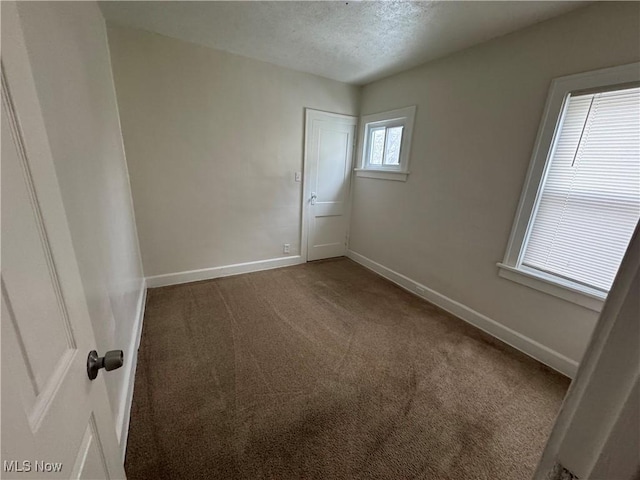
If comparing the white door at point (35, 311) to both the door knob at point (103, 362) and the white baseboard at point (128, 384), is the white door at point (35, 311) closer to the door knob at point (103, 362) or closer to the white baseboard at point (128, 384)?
the door knob at point (103, 362)

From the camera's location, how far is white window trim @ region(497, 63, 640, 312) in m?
1.62

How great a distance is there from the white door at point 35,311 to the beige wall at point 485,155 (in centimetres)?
265

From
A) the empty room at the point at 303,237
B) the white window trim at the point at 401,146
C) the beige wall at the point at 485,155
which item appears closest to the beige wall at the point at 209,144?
the empty room at the point at 303,237

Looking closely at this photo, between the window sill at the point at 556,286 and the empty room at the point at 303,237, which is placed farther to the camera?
the window sill at the point at 556,286

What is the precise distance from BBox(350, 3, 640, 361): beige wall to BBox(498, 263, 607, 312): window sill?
6 cm

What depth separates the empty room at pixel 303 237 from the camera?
1.52 ft

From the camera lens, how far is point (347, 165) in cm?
380

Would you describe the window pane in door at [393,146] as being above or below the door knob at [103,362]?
above

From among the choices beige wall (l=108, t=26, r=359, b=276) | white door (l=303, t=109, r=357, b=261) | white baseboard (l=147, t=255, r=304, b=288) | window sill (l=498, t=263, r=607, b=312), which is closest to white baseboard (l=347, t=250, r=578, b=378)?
window sill (l=498, t=263, r=607, b=312)

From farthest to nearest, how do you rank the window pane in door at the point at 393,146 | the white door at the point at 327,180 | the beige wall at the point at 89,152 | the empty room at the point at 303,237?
the white door at the point at 327,180
the window pane in door at the point at 393,146
the beige wall at the point at 89,152
the empty room at the point at 303,237

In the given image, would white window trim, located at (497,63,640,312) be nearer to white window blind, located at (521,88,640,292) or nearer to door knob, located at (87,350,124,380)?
white window blind, located at (521,88,640,292)
